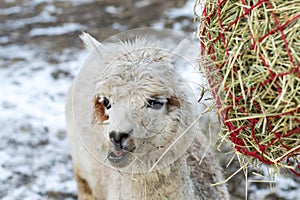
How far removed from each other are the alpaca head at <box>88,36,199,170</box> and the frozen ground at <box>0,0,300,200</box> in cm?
187

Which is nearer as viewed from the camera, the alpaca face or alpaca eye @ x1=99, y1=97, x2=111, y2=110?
the alpaca face

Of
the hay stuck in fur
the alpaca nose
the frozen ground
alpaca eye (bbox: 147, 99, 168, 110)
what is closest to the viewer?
the hay stuck in fur

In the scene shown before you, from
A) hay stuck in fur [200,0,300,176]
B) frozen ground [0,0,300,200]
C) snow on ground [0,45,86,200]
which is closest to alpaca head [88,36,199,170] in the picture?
hay stuck in fur [200,0,300,176]

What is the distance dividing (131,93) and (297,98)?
82 centimetres

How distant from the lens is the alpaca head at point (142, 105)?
238cm

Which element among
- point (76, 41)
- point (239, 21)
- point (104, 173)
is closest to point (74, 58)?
point (76, 41)

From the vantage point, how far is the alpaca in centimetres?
Answer: 240

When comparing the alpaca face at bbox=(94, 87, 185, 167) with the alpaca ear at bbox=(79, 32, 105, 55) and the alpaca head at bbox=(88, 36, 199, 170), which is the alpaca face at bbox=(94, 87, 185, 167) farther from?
the alpaca ear at bbox=(79, 32, 105, 55)

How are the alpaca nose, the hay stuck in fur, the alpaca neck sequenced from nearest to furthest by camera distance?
the hay stuck in fur < the alpaca nose < the alpaca neck

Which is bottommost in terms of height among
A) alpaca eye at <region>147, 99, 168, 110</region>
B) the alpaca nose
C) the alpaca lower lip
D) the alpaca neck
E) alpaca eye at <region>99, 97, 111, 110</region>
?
the alpaca neck

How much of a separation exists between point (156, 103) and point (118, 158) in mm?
327

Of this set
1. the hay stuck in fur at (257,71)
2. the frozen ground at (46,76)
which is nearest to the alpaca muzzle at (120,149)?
the hay stuck in fur at (257,71)

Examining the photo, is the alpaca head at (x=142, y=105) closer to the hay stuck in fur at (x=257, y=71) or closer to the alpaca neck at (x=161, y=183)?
the alpaca neck at (x=161, y=183)

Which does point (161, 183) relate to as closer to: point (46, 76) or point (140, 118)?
point (140, 118)
